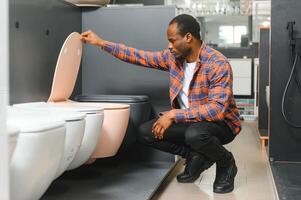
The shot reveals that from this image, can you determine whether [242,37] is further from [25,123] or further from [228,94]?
[25,123]

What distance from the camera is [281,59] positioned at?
297 centimetres

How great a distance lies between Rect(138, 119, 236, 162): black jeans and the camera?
7.36 feet

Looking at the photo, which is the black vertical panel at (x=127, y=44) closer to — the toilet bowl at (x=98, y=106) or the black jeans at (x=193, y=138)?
the black jeans at (x=193, y=138)

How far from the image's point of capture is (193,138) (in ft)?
7.32

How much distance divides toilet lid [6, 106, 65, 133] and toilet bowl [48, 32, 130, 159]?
0.71m

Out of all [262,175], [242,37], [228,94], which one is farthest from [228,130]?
[242,37]

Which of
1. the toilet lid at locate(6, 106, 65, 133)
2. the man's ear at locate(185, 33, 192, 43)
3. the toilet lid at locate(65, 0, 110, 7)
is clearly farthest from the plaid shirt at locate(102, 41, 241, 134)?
the toilet lid at locate(6, 106, 65, 133)

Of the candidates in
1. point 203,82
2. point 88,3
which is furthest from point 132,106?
point 88,3

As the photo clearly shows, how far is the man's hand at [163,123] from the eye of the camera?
2.35 m

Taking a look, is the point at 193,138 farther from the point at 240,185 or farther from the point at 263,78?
the point at 263,78

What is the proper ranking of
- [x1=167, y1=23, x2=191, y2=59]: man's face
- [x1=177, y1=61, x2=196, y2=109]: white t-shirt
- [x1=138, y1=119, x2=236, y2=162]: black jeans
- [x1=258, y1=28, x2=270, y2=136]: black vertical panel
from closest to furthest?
[x1=138, y1=119, x2=236, y2=162]: black jeans < [x1=167, y1=23, x2=191, y2=59]: man's face < [x1=177, y1=61, x2=196, y2=109]: white t-shirt < [x1=258, y1=28, x2=270, y2=136]: black vertical panel

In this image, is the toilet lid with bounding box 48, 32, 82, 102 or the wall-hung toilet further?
the wall-hung toilet

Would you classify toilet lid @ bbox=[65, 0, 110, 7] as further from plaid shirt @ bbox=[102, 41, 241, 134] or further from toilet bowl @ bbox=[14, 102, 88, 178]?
toilet bowl @ bbox=[14, 102, 88, 178]

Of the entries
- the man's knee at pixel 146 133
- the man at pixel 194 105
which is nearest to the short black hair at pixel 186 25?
the man at pixel 194 105
